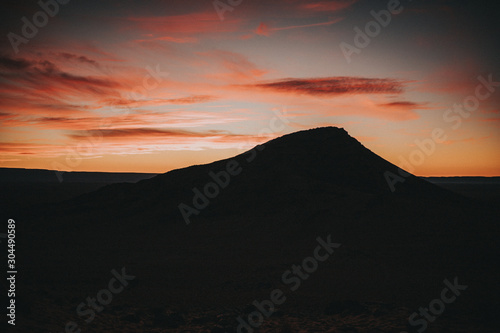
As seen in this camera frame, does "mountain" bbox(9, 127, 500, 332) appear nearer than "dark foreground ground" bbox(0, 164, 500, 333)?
No

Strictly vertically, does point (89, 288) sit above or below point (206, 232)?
below

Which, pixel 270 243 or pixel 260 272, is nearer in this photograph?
pixel 260 272

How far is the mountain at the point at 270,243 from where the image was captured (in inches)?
335

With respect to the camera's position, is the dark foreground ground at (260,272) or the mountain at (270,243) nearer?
the dark foreground ground at (260,272)

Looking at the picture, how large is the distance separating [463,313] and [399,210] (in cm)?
1119

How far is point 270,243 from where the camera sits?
15320mm

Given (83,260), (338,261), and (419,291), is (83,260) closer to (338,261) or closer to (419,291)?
(338,261)

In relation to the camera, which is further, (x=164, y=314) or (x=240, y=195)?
(x=240, y=195)

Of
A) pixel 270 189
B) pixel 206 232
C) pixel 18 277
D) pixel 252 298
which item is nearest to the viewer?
pixel 252 298

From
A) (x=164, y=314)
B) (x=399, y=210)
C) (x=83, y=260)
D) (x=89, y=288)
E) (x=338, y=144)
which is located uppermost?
(x=338, y=144)

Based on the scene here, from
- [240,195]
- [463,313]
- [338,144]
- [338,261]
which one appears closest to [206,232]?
[240,195]

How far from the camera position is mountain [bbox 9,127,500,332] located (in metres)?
8.51

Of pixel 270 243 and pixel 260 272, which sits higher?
pixel 270 243

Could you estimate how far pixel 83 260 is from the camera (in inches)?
516
